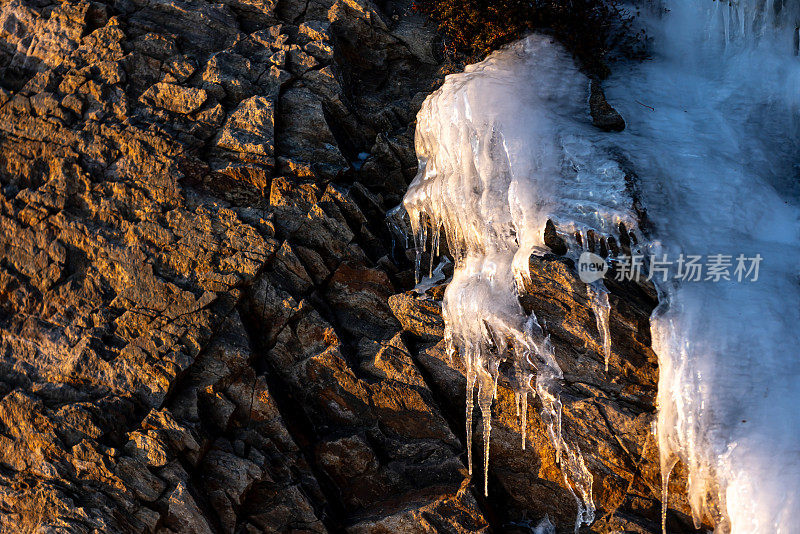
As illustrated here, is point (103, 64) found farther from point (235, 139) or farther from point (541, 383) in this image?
point (541, 383)

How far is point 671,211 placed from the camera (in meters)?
8.01

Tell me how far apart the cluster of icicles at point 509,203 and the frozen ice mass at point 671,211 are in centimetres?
2

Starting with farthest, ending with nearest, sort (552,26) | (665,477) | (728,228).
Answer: (552,26), (728,228), (665,477)

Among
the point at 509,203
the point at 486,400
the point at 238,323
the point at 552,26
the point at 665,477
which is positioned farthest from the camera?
the point at 552,26

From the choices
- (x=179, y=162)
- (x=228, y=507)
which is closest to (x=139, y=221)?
(x=179, y=162)

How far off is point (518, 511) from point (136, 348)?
5.61 meters

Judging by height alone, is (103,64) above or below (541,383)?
above

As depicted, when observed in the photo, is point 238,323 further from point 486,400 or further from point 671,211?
point 671,211

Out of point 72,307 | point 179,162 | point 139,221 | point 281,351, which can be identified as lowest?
point 281,351

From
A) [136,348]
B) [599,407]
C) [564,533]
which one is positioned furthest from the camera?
[136,348]

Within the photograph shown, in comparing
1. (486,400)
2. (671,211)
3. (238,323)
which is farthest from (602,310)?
(238,323)

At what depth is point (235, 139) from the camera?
966 cm

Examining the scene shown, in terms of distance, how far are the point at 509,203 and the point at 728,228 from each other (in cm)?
273

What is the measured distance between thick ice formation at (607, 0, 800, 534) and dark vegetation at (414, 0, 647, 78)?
526mm
